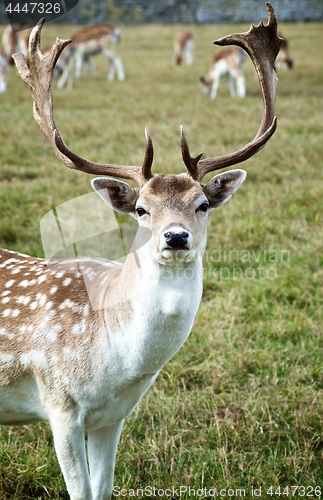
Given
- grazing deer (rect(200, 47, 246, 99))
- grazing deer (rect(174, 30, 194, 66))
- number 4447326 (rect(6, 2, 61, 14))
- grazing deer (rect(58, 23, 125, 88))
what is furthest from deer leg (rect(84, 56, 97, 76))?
number 4447326 (rect(6, 2, 61, 14))

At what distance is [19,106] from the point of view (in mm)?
10156

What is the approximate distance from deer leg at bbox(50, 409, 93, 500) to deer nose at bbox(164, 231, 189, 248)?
2.41 ft

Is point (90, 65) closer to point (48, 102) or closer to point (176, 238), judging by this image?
point (48, 102)

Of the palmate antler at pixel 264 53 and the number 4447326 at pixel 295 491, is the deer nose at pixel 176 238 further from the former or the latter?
the number 4447326 at pixel 295 491

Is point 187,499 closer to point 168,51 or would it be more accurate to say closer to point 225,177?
point 225,177

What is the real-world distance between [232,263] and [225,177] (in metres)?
2.25

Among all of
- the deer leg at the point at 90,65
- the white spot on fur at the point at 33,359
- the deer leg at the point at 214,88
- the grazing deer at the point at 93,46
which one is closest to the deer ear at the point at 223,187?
the white spot on fur at the point at 33,359

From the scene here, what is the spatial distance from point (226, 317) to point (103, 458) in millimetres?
1627

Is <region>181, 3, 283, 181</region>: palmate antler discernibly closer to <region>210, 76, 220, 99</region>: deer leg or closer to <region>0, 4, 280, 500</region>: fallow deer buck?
A: <region>0, 4, 280, 500</region>: fallow deer buck

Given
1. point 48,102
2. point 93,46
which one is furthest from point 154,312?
point 93,46

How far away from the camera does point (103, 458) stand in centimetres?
266

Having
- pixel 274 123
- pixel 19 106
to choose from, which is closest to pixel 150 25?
pixel 19 106

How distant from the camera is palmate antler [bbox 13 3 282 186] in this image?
262 cm

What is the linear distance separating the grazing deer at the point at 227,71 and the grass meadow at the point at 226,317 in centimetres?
302
